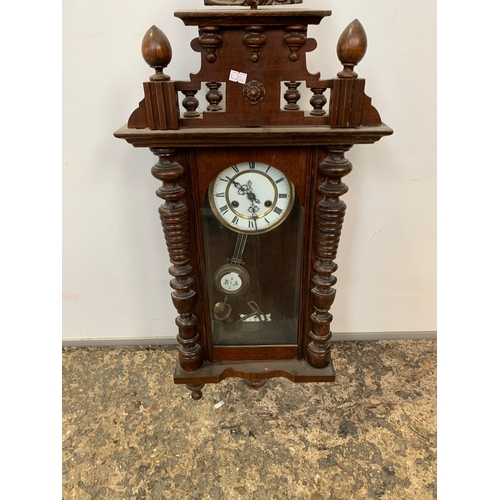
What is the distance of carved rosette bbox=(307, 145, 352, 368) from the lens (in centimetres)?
76

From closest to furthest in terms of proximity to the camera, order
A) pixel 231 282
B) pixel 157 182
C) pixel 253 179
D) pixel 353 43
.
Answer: pixel 353 43
pixel 253 179
pixel 231 282
pixel 157 182

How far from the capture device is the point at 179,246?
2.71 ft

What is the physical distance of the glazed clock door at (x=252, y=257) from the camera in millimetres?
810

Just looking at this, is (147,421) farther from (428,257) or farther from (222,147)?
(428,257)

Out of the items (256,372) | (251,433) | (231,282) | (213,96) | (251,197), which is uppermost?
(213,96)

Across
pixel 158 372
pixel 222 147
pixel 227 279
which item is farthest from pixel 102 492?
pixel 222 147

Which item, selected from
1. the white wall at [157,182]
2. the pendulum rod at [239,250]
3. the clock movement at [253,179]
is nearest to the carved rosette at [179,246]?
the clock movement at [253,179]

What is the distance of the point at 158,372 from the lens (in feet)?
3.86

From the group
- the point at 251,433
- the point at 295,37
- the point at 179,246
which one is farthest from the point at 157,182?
the point at 251,433

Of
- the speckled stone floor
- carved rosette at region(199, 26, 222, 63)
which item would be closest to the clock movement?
carved rosette at region(199, 26, 222, 63)

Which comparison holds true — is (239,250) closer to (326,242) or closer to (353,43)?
(326,242)

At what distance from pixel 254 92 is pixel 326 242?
0.34m

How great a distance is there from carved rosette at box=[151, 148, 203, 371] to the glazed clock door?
5cm

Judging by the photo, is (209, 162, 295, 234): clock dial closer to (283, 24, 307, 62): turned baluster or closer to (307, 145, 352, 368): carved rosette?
(307, 145, 352, 368): carved rosette
